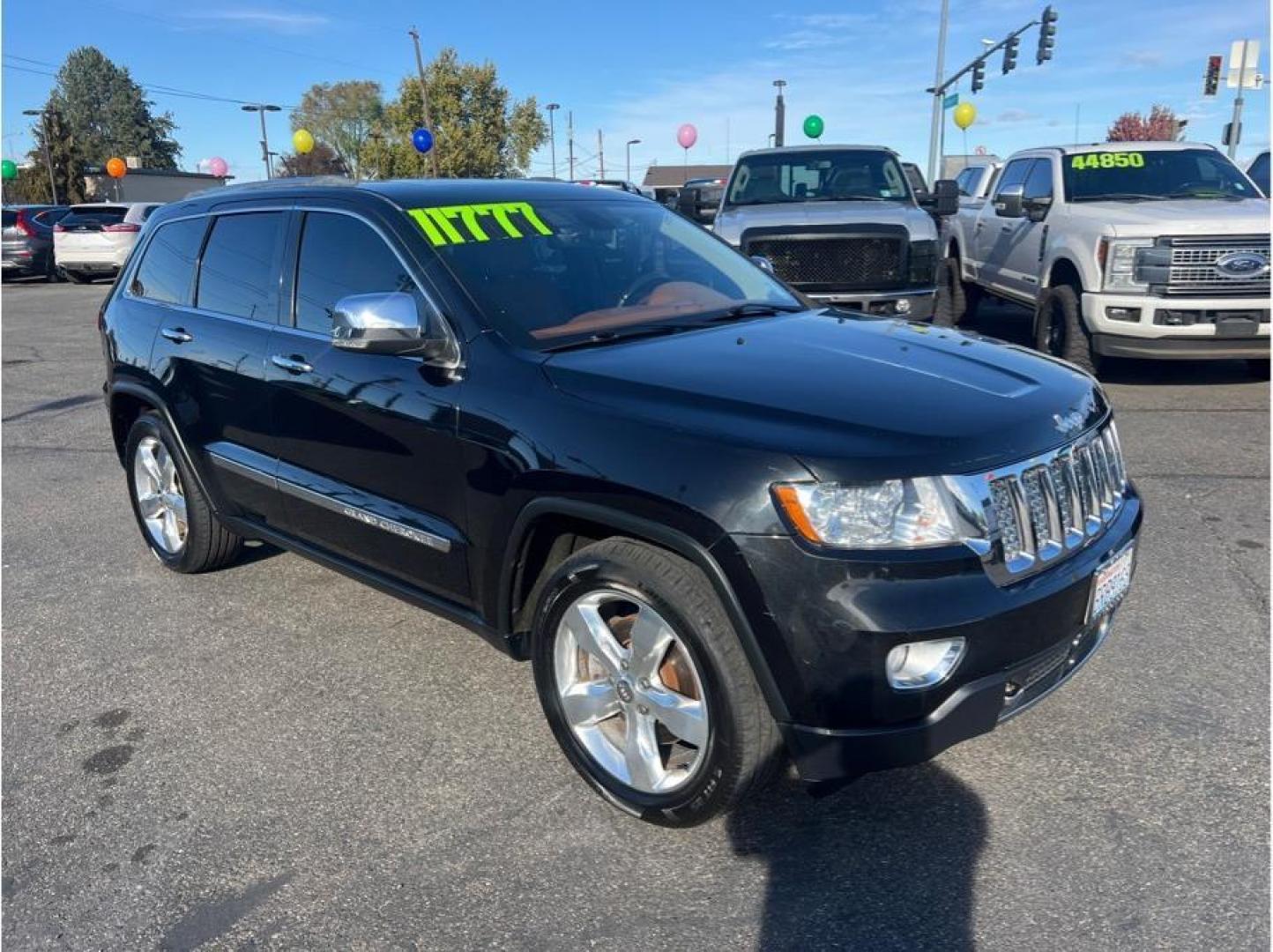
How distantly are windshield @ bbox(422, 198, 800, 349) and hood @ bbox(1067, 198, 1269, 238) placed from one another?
4.93m

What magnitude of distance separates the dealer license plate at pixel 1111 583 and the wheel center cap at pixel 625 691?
4.15 ft

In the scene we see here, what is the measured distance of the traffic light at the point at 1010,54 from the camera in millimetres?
26888

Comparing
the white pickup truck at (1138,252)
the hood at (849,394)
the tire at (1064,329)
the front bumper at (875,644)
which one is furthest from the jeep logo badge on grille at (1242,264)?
the front bumper at (875,644)

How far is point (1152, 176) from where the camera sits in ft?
29.8

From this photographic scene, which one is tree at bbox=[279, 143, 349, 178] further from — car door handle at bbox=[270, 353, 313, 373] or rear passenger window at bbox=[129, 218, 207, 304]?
car door handle at bbox=[270, 353, 313, 373]

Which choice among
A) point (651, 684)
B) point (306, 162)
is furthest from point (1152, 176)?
point (306, 162)

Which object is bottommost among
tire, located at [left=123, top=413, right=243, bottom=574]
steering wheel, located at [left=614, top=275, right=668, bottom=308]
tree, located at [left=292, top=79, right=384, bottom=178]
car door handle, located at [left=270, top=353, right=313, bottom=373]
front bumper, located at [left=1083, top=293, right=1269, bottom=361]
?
tire, located at [left=123, top=413, right=243, bottom=574]

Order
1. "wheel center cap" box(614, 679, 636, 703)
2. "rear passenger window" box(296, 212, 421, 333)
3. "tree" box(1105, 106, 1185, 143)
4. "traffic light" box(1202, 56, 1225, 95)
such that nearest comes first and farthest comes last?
"wheel center cap" box(614, 679, 636, 703) → "rear passenger window" box(296, 212, 421, 333) → "traffic light" box(1202, 56, 1225, 95) → "tree" box(1105, 106, 1185, 143)

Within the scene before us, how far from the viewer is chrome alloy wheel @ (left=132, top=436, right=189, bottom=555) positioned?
4.94 meters

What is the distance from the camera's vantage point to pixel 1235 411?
7.74 m

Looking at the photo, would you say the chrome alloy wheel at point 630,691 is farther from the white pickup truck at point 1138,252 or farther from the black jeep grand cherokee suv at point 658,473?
the white pickup truck at point 1138,252

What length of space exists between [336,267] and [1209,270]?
6781 millimetres

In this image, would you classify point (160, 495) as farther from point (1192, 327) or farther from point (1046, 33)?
point (1046, 33)

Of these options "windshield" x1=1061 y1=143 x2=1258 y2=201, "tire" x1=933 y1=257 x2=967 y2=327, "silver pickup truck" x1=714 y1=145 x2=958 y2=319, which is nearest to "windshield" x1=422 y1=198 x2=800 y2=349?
"silver pickup truck" x1=714 y1=145 x2=958 y2=319
